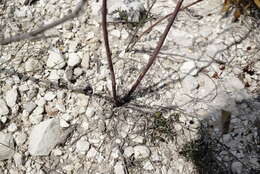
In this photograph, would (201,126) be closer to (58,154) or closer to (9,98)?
(58,154)

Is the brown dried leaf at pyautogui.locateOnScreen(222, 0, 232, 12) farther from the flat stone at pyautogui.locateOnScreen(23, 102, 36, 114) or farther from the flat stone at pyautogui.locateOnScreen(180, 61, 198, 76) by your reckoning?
the flat stone at pyautogui.locateOnScreen(23, 102, 36, 114)

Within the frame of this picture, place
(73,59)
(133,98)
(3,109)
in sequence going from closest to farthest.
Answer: (3,109)
(133,98)
(73,59)

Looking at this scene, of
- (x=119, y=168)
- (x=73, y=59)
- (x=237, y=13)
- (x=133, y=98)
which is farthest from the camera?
(x=237, y=13)

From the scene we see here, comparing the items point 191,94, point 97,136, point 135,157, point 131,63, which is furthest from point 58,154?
point 191,94

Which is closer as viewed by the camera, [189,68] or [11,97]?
[11,97]

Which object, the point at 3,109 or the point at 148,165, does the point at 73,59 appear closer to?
the point at 3,109

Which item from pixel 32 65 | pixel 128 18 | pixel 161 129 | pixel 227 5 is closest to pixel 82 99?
pixel 32 65

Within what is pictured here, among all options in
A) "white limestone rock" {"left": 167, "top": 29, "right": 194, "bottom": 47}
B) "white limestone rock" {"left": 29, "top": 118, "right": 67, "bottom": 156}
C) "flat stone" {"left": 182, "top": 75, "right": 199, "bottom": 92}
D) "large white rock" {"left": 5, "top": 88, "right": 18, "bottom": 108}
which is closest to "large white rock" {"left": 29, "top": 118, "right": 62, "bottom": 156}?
"white limestone rock" {"left": 29, "top": 118, "right": 67, "bottom": 156}
